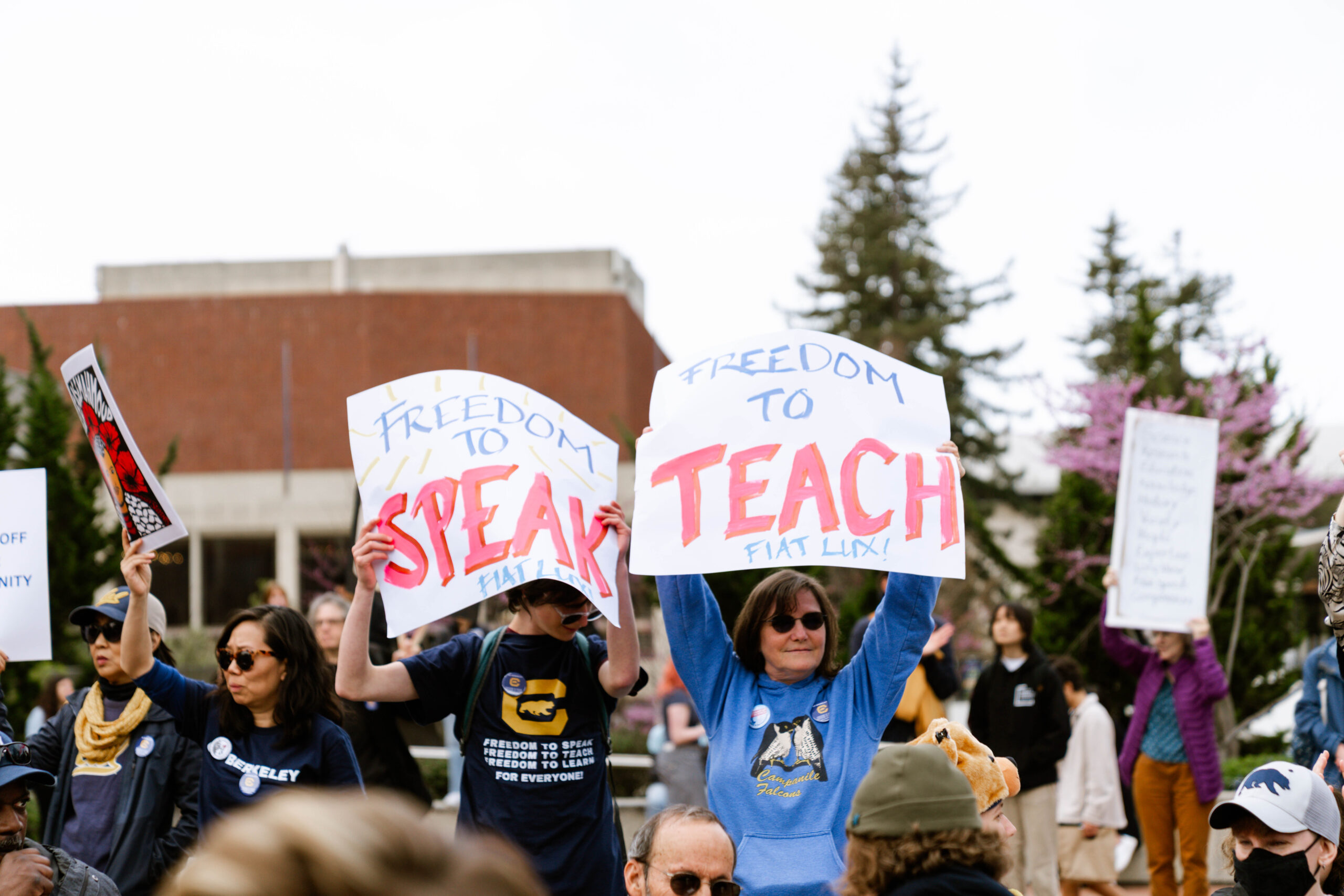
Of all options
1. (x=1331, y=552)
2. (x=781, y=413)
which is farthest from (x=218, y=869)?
(x=1331, y=552)

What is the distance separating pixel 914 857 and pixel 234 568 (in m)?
38.7

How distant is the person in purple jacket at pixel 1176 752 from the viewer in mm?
7266

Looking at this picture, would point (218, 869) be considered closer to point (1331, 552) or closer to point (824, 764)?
point (824, 764)

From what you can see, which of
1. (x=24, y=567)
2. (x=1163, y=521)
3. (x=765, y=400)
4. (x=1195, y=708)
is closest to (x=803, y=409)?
(x=765, y=400)

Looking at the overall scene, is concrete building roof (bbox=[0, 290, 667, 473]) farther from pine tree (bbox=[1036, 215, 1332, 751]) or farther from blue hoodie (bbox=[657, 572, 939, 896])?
blue hoodie (bbox=[657, 572, 939, 896])

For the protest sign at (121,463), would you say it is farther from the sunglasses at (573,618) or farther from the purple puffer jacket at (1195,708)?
the purple puffer jacket at (1195,708)

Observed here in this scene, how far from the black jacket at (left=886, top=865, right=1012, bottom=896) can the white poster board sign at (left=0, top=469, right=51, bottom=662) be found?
3659mm

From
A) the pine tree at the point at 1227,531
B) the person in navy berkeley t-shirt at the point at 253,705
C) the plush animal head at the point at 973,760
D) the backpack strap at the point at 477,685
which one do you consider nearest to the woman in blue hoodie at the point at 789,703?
the plush animal head at the point at 973,760

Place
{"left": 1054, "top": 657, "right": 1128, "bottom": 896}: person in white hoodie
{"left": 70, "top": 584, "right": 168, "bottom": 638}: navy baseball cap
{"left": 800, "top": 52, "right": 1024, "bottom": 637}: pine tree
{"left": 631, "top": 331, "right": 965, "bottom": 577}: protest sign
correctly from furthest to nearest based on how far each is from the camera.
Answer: {"left": 800, "top": 52, "right": 1024, "bottom": 637}: pine tree, {"left": 1054, "top": 657, "right": 1128, "bottom": 896}: person in white hoodie, {"left": 70, "top": 584, "right": 168, "bottom": 638}: navy baseball cap, {"left": 631, "top": 331, "right": 965, "bottom": 577}: protest sign

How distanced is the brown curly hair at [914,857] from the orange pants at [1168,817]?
19.3ft

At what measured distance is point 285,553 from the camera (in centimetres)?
3550

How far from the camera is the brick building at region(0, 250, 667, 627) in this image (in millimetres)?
36281

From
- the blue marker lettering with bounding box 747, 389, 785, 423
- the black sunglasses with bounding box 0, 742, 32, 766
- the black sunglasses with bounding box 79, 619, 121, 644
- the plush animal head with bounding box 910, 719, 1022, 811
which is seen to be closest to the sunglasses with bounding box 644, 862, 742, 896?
the plush animal head with bounding box 910, 719, 1022, 811

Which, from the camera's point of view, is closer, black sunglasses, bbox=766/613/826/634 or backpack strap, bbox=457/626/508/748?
black sunglasses, bbox=766/613/826/634
